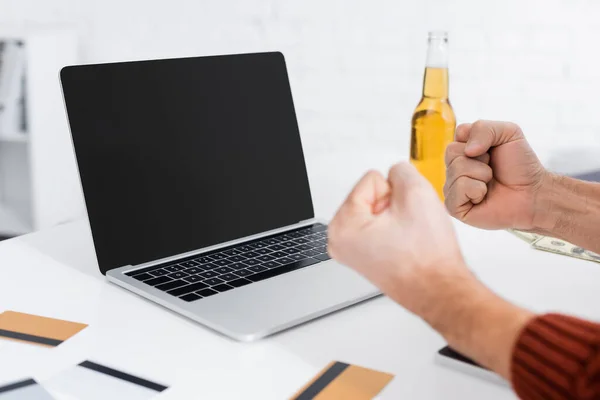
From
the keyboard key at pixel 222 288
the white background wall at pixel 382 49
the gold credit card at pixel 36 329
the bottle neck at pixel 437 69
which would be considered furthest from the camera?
the white background wall at pixel 382 49

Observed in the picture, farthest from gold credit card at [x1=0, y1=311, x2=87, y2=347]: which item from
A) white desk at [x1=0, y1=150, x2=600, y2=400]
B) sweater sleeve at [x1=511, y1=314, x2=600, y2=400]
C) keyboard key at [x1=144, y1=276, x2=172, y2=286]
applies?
sweater sleeve at [x1=511, y1=314, x2=600, y2=400]

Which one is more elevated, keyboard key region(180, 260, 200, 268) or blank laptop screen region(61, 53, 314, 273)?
blank laptop screen region(61, 53, 314, 273)

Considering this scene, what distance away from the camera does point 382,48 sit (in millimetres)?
2377

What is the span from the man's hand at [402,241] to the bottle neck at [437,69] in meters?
0.72

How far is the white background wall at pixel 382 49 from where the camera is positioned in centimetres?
214

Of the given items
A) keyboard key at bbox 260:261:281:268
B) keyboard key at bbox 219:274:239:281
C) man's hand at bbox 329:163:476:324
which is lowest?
keyboard key at bbox 260:261:281:268

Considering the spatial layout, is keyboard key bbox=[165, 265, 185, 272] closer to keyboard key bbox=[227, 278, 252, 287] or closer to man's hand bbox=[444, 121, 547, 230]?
keyboard key bbox=[227, 278, 252, 287]

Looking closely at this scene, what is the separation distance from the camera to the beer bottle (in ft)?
4.42

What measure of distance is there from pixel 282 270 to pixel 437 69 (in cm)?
59

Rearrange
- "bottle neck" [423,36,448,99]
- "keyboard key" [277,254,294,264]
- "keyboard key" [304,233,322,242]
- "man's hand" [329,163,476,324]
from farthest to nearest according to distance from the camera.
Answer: "bottle neck" [423,36,448,99], "keyboard key" [304,233,322,242], "keyboard key" [277,254,294,264], "man's hand" [329,163,476,324]

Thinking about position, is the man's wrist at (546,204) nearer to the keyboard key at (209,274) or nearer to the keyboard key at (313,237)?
the keyboard key at (313,237)

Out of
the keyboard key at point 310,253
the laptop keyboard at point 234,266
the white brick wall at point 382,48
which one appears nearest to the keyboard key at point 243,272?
the laptop keyboard at point 234,266

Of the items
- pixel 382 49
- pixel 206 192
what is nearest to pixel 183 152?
pixel 206 192

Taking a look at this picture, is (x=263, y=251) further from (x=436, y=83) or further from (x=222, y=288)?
(x=436, y=83)
